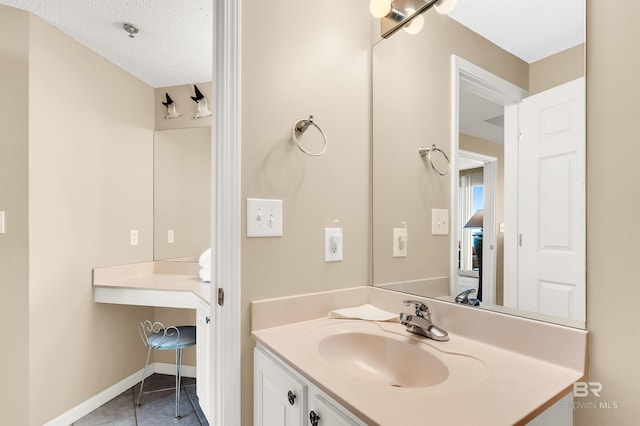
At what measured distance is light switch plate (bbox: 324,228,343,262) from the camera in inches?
49.2

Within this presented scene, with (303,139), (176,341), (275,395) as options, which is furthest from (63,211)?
(275,395)

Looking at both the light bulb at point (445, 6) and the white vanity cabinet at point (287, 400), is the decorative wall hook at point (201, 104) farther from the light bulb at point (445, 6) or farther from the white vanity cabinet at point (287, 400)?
the white vanity cabinet at point (287, 400)

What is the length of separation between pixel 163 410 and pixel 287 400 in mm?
1837

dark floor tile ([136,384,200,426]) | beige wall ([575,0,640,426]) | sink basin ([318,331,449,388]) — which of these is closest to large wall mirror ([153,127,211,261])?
dark floor tile ([136,384,200,426])

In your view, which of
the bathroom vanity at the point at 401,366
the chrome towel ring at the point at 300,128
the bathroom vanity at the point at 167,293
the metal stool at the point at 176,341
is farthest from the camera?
the metal stool at the point at 176,341

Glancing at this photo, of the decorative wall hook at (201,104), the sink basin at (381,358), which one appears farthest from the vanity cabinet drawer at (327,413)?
the decorative wall hook at (201,104)

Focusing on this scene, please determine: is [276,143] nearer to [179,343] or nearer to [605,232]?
[605,232]

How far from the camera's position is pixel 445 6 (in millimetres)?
1136

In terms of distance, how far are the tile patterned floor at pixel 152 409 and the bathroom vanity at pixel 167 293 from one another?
0.47 ft

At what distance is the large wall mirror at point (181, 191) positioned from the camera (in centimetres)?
271

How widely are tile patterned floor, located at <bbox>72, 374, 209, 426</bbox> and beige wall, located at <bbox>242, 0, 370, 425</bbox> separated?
53.8 inches

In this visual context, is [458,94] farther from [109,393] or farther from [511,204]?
[109,393]

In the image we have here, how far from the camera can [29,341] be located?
1859 millimetres

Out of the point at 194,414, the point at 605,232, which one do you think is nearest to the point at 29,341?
the point at 194,414
